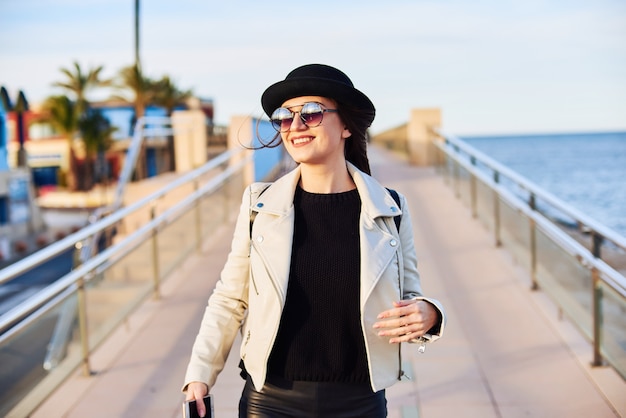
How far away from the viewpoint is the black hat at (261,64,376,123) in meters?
2.13

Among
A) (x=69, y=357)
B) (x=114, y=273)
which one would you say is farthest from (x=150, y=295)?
(x=69, y=357)

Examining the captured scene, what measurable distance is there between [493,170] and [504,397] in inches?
155

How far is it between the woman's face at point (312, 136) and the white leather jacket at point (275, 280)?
95 millimetres

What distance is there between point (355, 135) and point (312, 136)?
22cm

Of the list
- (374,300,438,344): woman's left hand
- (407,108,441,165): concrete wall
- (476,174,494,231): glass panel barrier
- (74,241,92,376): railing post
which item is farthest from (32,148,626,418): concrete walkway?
(407,108,441,165): concrete wall

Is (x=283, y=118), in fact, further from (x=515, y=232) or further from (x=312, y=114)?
(x=515, y=232)

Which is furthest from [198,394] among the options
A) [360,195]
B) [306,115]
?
[306,115]

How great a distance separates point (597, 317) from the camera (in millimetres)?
4438

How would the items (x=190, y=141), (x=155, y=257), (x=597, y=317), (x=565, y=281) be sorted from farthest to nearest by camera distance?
1. (x=190, y=141)
2. (x=155, y=257)
3. (x=565, y=281)
4. (x=597, y=317)

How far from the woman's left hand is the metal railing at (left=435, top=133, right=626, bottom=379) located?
2.31 metres

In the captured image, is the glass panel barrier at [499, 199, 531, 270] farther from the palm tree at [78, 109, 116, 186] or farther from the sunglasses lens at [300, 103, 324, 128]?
the palm tree at [78, 109, 116, 186]

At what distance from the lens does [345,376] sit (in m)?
2.07

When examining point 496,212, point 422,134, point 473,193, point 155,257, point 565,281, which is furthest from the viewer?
point 422,134

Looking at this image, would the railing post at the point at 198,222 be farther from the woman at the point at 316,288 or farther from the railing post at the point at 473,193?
the woman at the point at 316,288
